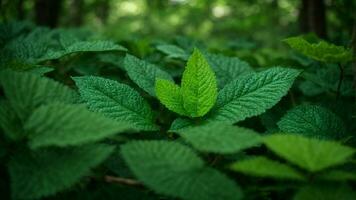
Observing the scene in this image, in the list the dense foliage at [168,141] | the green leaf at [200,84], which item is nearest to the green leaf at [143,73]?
the dense foliage at [168,141]

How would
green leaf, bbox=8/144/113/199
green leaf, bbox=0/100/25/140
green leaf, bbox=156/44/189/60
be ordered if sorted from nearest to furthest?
green leaf, bbox=8/144/113/199 → green leaf, bbox=0/100/25/140 → green leaf, bbox=156/44/189/60

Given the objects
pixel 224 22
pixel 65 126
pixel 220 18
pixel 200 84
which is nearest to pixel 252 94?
pixel 200 84

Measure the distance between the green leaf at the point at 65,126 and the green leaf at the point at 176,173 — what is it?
0.07 meters

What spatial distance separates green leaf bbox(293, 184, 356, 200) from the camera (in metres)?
0.80

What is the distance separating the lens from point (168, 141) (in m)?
0.97

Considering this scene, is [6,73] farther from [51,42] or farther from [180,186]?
[51,42]

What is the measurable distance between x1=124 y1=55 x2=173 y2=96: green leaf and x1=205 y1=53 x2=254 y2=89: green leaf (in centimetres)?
26

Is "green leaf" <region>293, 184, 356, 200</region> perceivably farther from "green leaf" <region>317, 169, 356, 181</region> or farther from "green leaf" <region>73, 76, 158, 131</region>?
"green leaf" <region>73, 76, 158, 131</region>

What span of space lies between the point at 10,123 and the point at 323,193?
79 cm

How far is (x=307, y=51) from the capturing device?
4.17 ft

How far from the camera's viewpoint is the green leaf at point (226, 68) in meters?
1.53

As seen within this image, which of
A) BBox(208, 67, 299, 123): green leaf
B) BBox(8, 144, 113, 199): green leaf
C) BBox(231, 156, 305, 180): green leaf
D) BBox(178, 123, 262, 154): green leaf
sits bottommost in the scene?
BBox(8, 144, 113, 199): green leaf

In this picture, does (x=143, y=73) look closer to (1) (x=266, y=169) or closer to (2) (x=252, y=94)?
(2) (x=252, y=94)

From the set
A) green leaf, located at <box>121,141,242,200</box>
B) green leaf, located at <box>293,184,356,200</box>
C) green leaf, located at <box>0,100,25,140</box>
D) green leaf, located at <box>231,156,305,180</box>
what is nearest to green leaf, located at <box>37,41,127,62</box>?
green leaf, located at <box>0,100,25,140</box>
